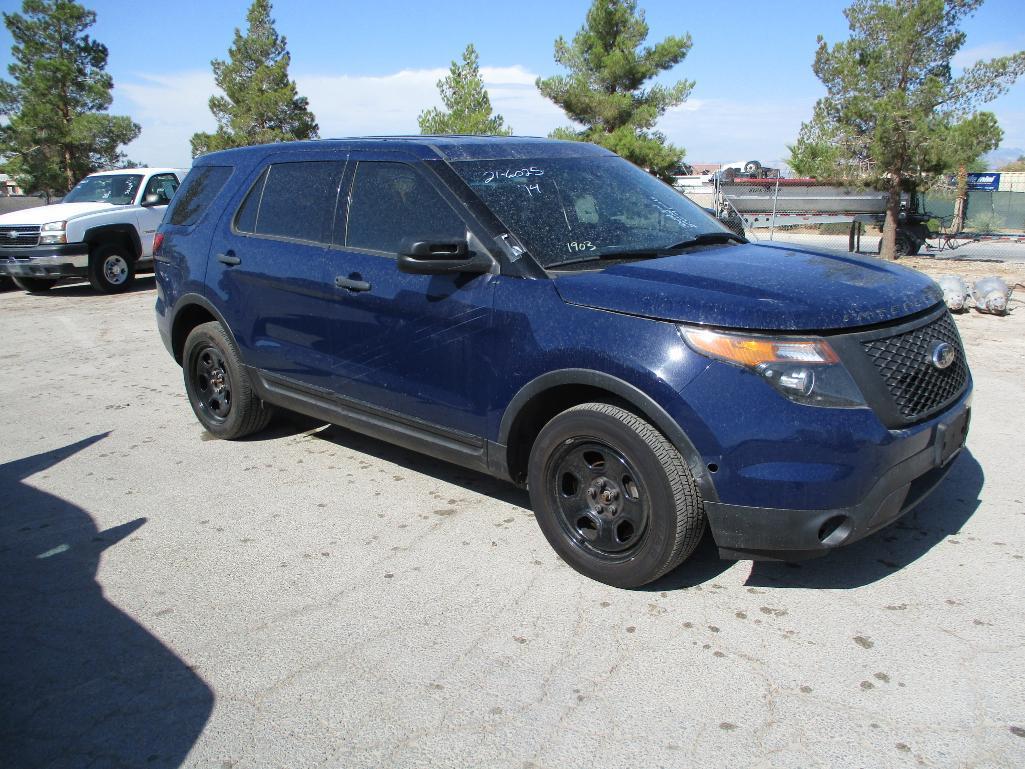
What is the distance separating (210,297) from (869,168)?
17372 mm

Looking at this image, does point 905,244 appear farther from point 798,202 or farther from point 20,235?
point 20,235

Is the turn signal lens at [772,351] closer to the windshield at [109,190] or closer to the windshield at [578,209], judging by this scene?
the windshield at [578,209]

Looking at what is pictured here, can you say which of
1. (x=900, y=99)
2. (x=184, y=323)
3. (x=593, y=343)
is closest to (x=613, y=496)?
(x=593, y=343)

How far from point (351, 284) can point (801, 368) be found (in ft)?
7.54

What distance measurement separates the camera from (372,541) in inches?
162

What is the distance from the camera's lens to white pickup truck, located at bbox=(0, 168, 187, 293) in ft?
42.1

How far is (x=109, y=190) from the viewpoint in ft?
45.5

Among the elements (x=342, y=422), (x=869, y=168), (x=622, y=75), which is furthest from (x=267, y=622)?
(x=622, y=75)

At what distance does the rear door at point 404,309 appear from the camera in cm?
384

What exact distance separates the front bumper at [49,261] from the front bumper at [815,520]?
1252cm

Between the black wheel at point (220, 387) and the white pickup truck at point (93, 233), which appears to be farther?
the white pickup truck at point (93, 233)

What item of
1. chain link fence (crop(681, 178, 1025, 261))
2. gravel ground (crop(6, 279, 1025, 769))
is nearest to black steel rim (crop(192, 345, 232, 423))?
gravel ground (crop(6, 279, 1025, 769))

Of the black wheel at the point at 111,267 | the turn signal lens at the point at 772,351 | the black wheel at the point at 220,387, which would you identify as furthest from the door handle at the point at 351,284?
the black wheel at the point at 111,267

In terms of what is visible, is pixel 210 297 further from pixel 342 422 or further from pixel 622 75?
pixel 622 75
